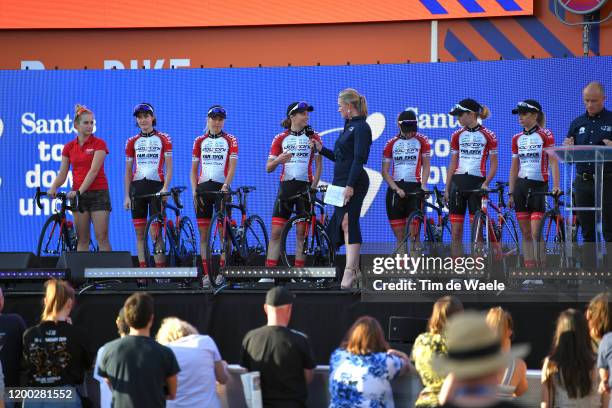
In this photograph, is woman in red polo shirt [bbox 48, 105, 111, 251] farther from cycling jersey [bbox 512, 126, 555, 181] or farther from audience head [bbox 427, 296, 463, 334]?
audience head [bbox 427, 296, 463, 334]

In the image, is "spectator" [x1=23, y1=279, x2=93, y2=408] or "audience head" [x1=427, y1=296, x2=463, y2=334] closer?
"audience head" [x1=427, y1=296, x2=463, y2=334]

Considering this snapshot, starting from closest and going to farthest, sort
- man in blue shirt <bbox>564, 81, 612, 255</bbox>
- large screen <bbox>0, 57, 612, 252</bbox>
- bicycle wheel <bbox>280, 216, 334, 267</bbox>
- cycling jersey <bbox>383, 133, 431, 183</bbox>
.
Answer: man in blue shirt <bbox>564, 81, 612, 255</bbox>
bicycle wheel <bbox>280, 216, 334, 267</bbox>
cycling jersey <bbox>383, 133, 431, 183</bbox>
large screen <bbox>0, 57, 612, 252</bbox>

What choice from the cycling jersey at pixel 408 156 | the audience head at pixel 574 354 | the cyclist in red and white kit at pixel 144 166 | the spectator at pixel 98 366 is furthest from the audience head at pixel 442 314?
the cyclist in red and white kit at pixel 144 166

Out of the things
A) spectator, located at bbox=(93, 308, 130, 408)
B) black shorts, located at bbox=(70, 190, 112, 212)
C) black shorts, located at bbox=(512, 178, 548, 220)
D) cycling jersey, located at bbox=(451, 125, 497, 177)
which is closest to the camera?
spectator, located at bbox=(93, 308, 130, 408)

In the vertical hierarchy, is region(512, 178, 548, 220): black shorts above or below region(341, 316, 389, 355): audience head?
above

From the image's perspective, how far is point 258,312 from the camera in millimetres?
8242

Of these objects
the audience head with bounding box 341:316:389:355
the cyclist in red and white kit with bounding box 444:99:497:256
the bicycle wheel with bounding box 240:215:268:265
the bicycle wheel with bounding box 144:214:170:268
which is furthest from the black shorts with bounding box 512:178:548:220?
the audience head with bounding box 341:316:389:355

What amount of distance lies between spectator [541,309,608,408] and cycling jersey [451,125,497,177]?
4497mm

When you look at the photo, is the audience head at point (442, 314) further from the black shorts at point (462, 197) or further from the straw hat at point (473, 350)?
the black shorts at point (462, 197)

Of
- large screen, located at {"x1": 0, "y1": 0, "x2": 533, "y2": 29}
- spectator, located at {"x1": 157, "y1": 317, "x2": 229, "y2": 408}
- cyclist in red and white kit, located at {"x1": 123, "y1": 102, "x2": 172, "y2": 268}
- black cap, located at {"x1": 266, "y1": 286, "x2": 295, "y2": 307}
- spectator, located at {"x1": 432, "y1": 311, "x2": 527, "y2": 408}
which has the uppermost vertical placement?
large screen, located at {"x1": 0, "y1": 0, "x2": 533, "y2": 29}

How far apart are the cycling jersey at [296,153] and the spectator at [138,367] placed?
4.26 m

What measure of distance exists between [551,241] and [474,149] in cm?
135

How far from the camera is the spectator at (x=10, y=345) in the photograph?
6379mm

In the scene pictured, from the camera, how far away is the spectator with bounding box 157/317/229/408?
5.91 meters
